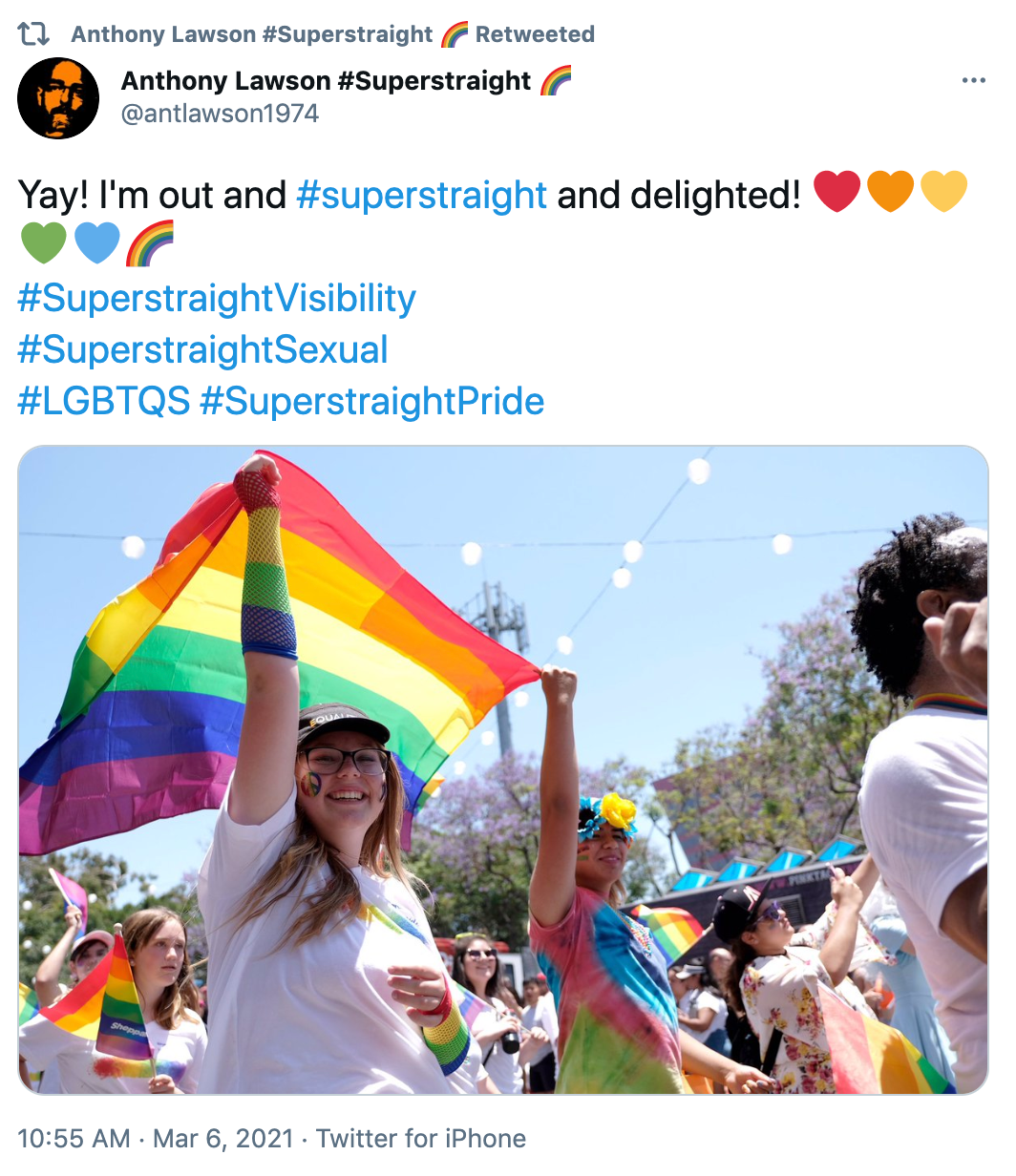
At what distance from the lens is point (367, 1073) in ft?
9.32

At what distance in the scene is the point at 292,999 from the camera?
9.29 feet

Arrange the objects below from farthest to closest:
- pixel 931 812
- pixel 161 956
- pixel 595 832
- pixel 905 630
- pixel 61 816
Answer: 1. pixel 161 956
2. pixel 595 832
3. pixel 61 816
4. pixel 905 630
5. pixel 931 812

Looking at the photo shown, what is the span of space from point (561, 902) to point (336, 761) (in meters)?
0.83

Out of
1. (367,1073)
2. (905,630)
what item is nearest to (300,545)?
(367,1073)

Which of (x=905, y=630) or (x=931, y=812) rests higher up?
(x=905, y=630)

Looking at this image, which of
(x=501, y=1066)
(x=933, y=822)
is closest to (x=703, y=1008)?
(x=501, y=1066)

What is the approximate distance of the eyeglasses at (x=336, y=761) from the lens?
3.20m

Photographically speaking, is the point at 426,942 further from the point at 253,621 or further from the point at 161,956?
the point at 161,956

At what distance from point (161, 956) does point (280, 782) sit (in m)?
2.49
